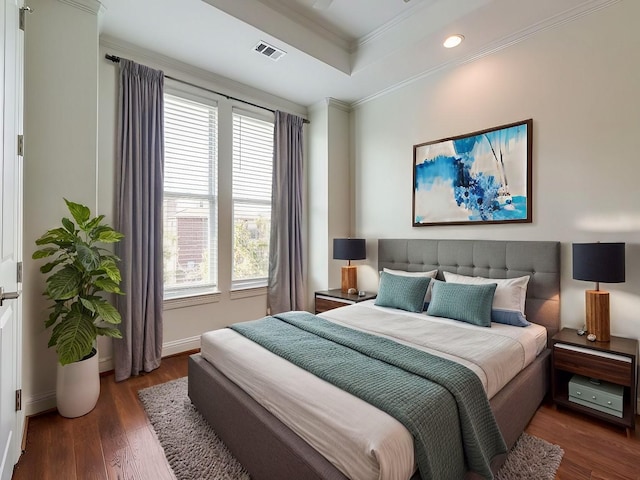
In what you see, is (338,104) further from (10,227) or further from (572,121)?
(10,227)

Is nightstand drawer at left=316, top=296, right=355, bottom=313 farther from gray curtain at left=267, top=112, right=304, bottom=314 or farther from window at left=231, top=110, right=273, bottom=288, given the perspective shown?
window at left=231, top=110, right=273, bottom=288

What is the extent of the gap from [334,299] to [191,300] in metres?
1.59

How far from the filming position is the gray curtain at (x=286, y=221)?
412 cm

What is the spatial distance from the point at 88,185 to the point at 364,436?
2.64 m

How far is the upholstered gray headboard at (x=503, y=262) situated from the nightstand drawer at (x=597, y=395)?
44 centimetres

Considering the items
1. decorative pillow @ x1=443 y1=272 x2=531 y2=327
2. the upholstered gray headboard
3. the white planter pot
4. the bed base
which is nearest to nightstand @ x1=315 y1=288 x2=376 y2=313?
the upholstered gray headboard

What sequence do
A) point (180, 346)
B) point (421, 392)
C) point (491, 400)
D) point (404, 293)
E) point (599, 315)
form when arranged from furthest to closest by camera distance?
point (180, 346) < point (404, 293) < point (599, 315) < point (491, 400) < point (421, 392)

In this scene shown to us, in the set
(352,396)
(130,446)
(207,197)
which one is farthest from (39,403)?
(352,396)

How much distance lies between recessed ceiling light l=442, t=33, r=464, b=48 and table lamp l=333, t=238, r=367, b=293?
2.14 meters

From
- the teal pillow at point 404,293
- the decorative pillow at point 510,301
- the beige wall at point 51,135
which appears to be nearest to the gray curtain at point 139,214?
the beige wall at point 51,135

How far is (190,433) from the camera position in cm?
208

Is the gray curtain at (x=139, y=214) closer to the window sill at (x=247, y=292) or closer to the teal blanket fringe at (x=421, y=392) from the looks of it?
the window sill at (x=247, y=292)

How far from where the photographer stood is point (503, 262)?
2.92 meters

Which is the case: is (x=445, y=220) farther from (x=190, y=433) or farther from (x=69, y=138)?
(x=69, y=138)
